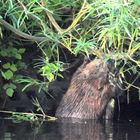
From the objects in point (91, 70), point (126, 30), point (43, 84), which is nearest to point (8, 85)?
point (43, 84)

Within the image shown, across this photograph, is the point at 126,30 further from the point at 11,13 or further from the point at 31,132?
the point at 31,132

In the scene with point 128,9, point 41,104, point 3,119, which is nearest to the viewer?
point 128,9

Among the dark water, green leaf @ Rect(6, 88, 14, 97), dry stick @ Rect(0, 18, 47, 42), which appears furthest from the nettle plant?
dry stick @ Rect(0, 18, 47, 42)

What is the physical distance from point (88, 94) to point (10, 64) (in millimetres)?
708

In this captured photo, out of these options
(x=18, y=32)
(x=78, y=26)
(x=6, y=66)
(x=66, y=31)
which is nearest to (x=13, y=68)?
(x=6, y=66)

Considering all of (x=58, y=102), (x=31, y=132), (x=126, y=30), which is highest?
(x=126, y=30)

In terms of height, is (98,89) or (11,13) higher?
(11,13)

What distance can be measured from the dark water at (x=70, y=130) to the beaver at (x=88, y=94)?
0.15m

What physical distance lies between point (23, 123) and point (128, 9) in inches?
56.6

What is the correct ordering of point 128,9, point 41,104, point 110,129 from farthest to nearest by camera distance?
point 41,104 → point 110,129 → point 128,9

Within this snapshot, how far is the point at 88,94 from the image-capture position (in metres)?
4.17

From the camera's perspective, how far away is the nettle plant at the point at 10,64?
158 inches

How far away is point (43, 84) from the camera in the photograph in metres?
4.07

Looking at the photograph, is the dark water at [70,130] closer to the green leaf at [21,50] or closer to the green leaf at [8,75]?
the green leaf at [8,75]
